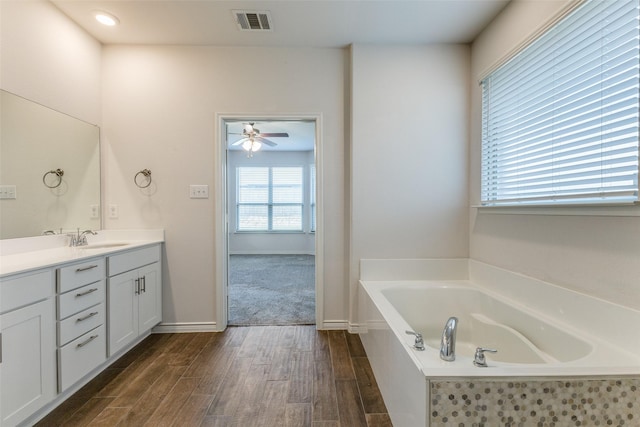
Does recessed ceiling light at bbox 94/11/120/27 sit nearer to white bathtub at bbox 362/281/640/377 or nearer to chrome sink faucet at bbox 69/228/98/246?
chrome sink faucet at bbox 69/228/98/246

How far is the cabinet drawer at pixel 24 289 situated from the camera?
1342 mm

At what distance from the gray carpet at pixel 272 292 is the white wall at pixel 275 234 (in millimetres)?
756

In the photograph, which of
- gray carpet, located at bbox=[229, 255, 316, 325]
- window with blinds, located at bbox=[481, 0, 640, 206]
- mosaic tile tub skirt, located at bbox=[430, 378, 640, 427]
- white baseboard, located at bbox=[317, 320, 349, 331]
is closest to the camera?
mosaic tile tub skirt, located at bbox=[430, 378, 640, 427]

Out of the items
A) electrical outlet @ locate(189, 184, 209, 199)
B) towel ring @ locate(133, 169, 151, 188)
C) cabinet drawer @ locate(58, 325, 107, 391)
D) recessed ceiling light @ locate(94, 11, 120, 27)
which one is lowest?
cabinet drawer @ locate(58, 325, 107, 391)

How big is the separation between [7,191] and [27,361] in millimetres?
1094

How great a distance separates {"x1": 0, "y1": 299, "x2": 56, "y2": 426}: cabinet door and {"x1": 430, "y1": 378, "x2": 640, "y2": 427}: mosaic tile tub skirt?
6.15 ft

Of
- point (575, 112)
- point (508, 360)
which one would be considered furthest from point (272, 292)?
point (575, 112)

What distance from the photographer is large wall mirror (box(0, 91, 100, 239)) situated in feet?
6.06

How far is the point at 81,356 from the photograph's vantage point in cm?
178

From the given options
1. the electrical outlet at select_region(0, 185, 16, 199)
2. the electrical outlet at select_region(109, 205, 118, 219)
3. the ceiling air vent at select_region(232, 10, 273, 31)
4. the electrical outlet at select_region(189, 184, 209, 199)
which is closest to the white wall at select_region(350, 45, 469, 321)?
the ceiling air vent at select_region(232, 10, 273, 31)

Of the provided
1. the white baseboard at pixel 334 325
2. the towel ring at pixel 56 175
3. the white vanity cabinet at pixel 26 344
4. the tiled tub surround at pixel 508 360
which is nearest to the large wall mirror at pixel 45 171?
the towel ring at pixel 56 175

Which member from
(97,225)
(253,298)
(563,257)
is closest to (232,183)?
(253,298)

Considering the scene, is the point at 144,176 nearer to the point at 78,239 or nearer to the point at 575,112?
the point at 78,239

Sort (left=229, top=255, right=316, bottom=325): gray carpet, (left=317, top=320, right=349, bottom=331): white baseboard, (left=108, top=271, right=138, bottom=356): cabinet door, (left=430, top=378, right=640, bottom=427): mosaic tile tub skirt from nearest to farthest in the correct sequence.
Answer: (left=430, top=378, right=640, bottom=427): mosaic tile tub skirt → (left=108, top=271, right=138, bottom=356): cabinet door → (left=317, top=320, right=349, bottom=331): white baseboard → (left=229, top=255, right=316, bottom=325): gray carpet
